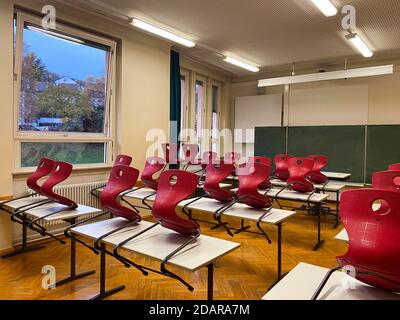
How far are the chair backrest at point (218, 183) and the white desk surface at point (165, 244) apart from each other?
913mm

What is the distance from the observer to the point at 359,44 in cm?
557

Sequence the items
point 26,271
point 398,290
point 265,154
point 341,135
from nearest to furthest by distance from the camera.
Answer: point 398,290, point 26,271, point 341,135, point 265,154

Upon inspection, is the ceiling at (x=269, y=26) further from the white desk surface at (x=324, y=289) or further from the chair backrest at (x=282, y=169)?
the white desk surface at (x=324, y=289)

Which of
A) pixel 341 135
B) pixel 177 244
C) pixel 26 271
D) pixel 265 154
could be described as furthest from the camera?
pixel 265 154

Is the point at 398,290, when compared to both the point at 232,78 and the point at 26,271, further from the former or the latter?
the point at 232,78

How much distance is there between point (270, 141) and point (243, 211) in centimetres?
508

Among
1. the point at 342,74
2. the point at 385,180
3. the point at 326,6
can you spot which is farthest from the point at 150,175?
the point at 342,74

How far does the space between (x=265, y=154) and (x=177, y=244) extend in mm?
6141

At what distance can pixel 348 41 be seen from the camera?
5613 millimetres

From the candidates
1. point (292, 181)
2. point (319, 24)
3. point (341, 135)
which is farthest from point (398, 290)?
point (341, 135)

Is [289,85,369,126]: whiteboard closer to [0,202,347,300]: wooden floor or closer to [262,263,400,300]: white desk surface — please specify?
[0,202,347,300]: wooden floor

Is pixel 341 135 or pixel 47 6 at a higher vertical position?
pixel 47 6

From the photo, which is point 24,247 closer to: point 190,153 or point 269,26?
point 190,153

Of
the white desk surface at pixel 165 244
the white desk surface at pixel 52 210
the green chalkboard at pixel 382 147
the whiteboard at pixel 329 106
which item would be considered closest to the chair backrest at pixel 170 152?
the white desk surface at pixel 52 210
